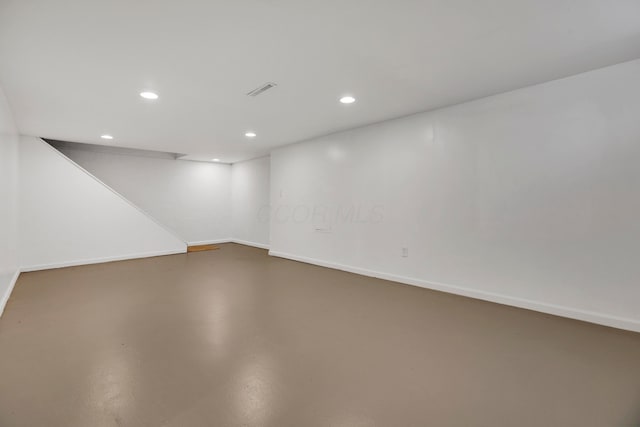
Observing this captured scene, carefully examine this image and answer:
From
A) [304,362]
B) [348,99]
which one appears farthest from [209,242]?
[304,362]

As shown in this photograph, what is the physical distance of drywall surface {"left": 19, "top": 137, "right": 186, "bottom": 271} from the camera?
476 cm

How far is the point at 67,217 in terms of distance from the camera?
513 centimetres

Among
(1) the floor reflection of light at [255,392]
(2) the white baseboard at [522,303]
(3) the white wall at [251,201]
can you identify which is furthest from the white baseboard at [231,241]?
(1) the floor reflection of light at [255,392]

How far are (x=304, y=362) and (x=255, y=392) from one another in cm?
44

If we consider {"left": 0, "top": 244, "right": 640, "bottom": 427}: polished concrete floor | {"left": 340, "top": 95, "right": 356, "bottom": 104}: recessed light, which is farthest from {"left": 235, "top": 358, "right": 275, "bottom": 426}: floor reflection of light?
{"left": 340, "top": 95, "right": 356, "bottom": 104}: recessed light

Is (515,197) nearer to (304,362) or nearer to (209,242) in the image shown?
(304,362)

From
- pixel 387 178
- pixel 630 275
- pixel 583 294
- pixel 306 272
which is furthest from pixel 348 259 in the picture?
pixel 630 275

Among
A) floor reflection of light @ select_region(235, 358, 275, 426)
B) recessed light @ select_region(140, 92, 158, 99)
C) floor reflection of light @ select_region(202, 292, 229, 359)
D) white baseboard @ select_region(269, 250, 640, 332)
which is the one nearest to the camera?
floor reflection of light @ select_region(235, 358, 275, 426)

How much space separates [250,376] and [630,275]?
3395mm

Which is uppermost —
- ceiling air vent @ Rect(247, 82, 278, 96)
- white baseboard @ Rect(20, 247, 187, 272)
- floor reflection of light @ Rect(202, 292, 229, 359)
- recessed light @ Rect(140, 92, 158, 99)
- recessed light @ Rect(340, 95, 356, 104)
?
recessed light @ Rect(340, 95, 356, 104)

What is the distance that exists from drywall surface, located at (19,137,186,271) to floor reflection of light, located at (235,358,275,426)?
5.25m

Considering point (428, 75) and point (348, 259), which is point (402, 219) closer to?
point (348, 259)

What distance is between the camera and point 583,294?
2.73 metres

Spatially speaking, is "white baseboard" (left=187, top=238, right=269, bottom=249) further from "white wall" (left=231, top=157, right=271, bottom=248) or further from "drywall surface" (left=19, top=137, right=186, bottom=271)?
"drywall surface" (left=19, top=137, right=186, bottom=271)
